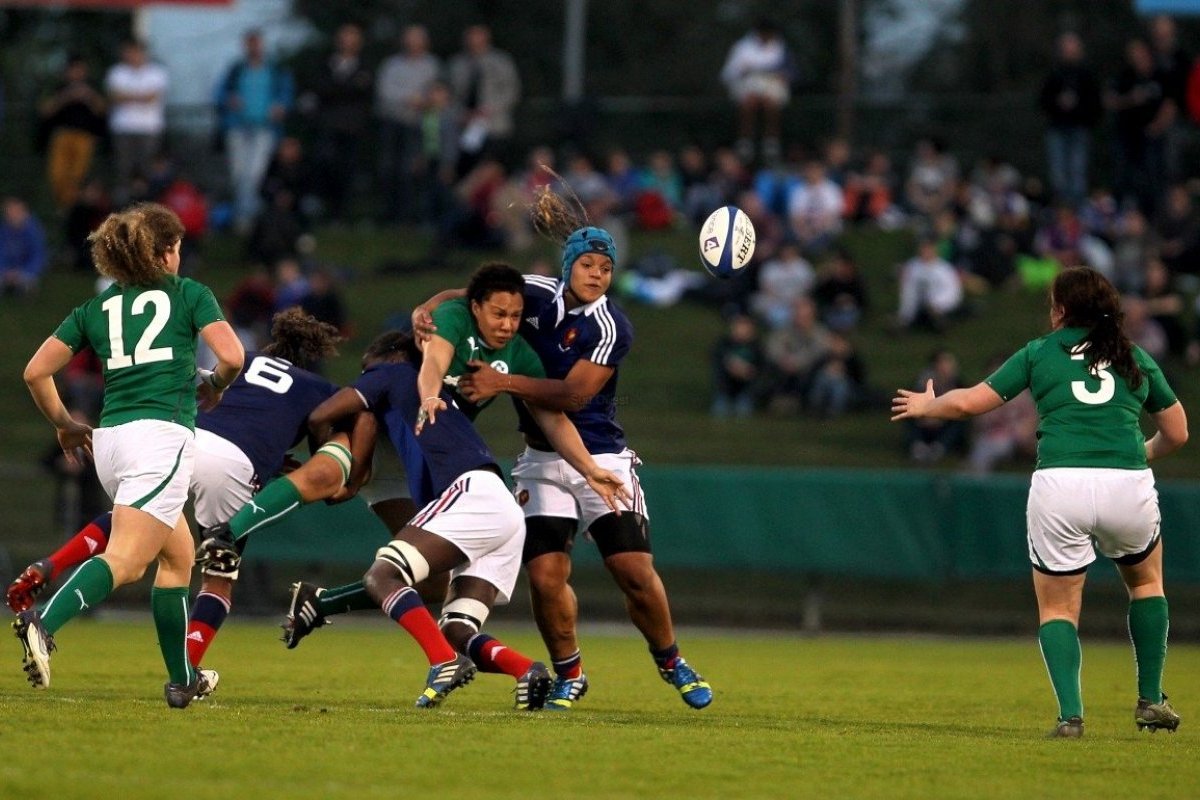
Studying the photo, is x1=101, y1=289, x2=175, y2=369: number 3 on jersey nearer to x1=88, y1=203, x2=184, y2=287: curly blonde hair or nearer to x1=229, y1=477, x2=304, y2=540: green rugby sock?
x1=88, y1=203, x2=184, y2=287: curly blonde hair

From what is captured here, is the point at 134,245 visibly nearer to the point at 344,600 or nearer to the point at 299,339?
the point at 299,339

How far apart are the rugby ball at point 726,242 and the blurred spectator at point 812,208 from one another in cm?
1382

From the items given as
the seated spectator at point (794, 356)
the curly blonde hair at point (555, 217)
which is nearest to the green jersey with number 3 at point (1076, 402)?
the curly blonde hair at point (555, 217)

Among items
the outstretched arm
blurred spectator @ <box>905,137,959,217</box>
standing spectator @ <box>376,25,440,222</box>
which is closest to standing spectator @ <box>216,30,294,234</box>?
standing spectator @ <box>376,25,440,222</box>

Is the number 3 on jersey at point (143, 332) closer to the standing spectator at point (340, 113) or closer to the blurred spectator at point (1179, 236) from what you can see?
the blurred spectator at point (1179, 236)

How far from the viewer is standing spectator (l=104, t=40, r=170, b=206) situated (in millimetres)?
24797

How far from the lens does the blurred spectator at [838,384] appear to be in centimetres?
2125

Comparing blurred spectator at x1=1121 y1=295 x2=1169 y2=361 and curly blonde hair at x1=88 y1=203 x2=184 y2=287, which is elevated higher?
curly blonde hair at x1=88 y1=203 x2=184 y2=287

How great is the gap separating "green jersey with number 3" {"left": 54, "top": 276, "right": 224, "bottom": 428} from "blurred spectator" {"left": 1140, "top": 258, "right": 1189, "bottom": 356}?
49.4ft

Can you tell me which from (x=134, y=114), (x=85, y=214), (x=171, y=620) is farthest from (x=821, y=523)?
(x=134, y=114)

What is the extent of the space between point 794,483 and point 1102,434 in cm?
930

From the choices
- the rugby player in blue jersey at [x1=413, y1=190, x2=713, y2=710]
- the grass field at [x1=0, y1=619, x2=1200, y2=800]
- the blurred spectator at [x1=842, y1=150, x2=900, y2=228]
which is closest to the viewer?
the grass field at [x1=0, y1=619, x2=1200, y2=800]

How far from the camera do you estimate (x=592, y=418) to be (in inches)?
370

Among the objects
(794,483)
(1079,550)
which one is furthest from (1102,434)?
(794,483)
